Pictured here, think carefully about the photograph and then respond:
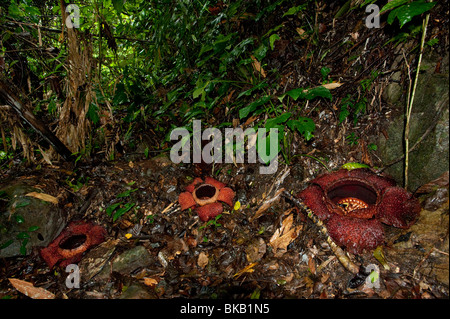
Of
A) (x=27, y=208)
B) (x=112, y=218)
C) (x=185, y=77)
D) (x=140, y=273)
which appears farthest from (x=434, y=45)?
(x=27, y=208)

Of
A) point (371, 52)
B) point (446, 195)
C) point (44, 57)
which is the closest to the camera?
point (446, 195)

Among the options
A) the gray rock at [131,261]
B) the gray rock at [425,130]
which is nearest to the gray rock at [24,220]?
the gray rock at [131,261]

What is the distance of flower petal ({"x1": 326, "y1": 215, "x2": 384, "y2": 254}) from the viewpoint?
170 centimetres

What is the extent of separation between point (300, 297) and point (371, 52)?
237cm

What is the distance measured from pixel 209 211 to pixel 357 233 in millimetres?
1348

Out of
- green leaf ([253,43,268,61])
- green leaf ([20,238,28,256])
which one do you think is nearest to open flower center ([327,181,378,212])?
green leaf ([253,43,268,61])

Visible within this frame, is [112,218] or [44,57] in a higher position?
[44,57]

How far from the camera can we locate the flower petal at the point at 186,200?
259 cm

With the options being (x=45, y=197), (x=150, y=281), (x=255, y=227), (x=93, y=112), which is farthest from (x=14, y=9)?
(x=255, y=227)

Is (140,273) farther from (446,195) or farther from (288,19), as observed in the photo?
(288,19)

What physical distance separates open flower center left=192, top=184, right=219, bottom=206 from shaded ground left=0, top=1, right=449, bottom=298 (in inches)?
7.9

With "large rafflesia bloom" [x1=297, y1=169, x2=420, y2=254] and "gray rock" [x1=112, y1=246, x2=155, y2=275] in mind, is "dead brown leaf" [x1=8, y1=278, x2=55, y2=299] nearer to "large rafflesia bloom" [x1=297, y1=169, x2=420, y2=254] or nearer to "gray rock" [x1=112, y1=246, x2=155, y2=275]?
"gray rock" [x1=112, y1=246, x2=155, y2=275]

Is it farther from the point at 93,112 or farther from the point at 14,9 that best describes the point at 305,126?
the point at 14,9

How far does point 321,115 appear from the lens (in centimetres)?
263
